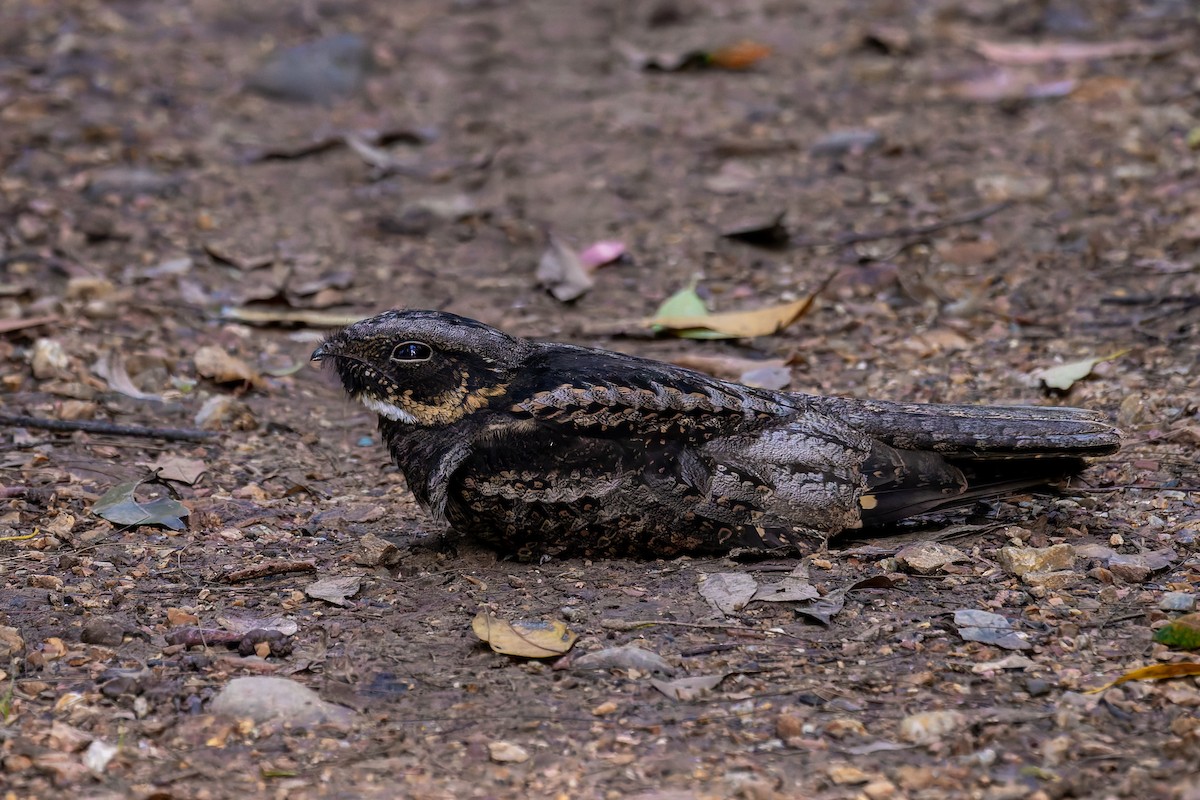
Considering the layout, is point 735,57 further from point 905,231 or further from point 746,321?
Answer: point 746,321

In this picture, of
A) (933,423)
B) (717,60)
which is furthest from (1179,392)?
(717,60)

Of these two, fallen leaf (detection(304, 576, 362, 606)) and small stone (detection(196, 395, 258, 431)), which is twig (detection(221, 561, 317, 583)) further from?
small stone (detection(196, 395, 258, 431))

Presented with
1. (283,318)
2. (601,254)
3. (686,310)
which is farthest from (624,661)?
(601,254)

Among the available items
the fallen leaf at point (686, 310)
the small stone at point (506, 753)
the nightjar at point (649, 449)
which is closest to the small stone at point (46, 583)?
the nightjar at point (649, 449)

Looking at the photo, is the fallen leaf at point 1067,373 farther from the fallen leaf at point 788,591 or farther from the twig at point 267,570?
the twig at point 267,570

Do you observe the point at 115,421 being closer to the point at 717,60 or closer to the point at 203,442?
the point at 203,442

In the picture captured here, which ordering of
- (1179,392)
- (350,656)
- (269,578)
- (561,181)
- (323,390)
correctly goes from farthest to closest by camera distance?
(561,181) < (323,390) < (1179,392) < (269,578) < (350,656)
